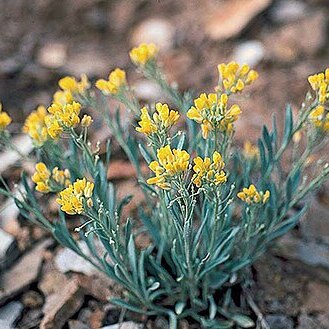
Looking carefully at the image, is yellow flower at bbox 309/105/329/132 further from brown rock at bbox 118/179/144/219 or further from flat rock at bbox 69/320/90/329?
flat rock at bbox 69/320/90/329

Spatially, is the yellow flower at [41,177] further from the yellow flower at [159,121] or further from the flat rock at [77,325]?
the flat rock at [77,325]

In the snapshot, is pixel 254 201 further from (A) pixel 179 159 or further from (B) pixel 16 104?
(B) pixel 16 104

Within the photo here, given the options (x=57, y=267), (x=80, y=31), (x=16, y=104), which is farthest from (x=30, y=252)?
(x=80, y=31)

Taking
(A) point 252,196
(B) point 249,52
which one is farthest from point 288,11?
(A) point 252,196

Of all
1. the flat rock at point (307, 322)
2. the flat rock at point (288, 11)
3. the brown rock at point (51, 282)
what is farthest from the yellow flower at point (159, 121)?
the flat rock at point (288, 11)

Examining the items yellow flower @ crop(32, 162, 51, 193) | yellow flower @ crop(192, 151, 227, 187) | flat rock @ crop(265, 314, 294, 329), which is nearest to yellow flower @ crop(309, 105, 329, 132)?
yellow flower @ crop(192, 151, 227, 187)

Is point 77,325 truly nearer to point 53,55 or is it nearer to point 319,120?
point 319,120
